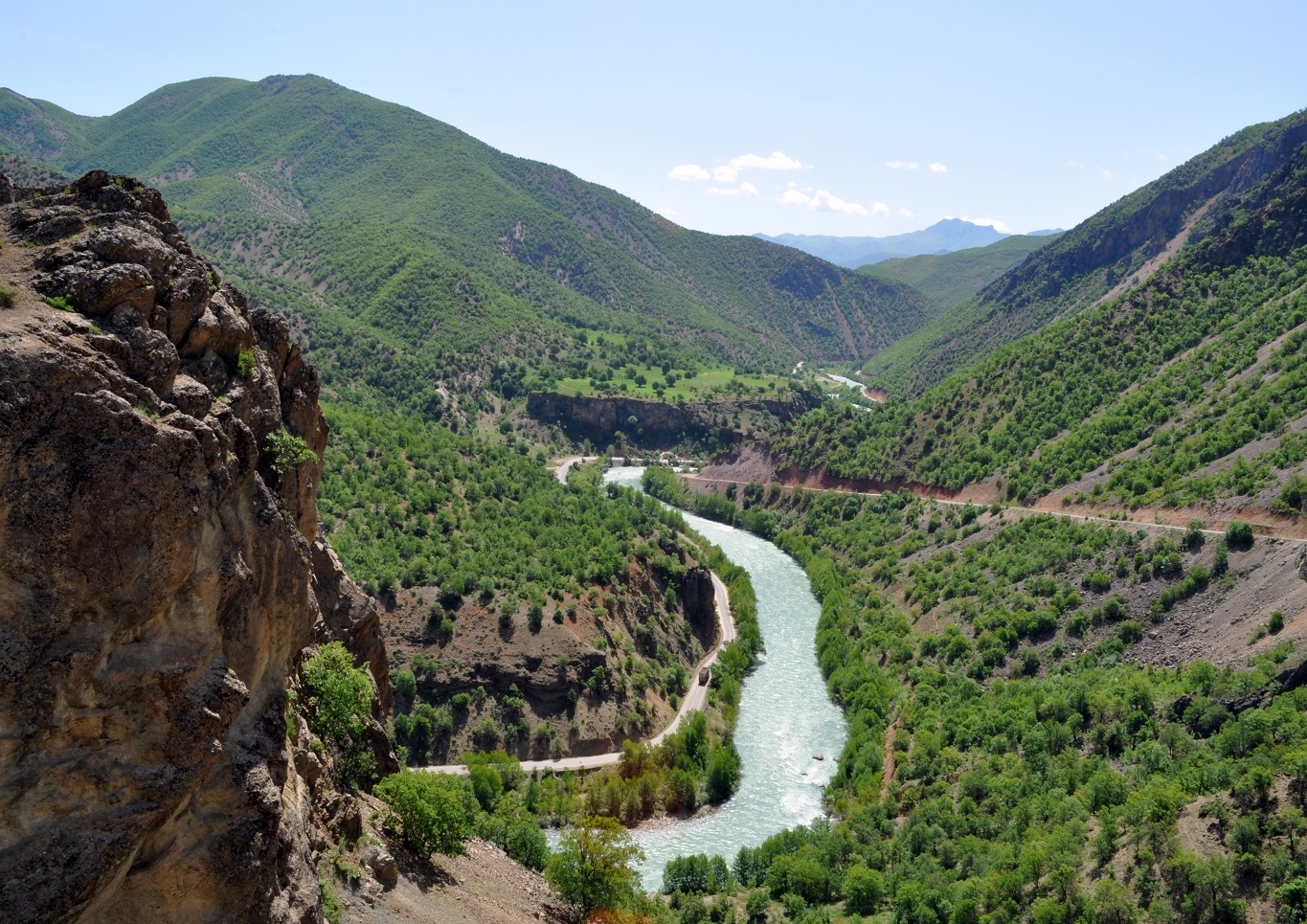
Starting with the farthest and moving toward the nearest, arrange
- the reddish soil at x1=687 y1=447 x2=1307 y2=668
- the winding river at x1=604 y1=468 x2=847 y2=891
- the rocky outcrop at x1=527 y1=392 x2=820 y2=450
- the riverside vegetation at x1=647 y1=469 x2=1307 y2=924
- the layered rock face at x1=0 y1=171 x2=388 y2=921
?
the rocky outcrop at x1=527 y1=392 x2=820 y2=450 < the winding river at x1=604 y1=468 x2=847 y2=891 < the reddish soil at x1=687 y1=447 x2=1307 y2=668 < the riverside vegetation at x1=647 y1=469 x2=1307 y2=924 < the layered rock face at x1=0 y1=171 x2=388 y2=921

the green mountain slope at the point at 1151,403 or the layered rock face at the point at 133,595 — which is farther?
the green mountain slope at the point at 1151,403

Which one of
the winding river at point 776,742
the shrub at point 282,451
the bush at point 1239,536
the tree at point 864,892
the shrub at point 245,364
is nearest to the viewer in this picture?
the shrub at point 245,364

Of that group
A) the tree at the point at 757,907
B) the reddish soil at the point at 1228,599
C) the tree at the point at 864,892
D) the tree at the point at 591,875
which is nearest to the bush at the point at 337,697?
the tree at the point at 591,875

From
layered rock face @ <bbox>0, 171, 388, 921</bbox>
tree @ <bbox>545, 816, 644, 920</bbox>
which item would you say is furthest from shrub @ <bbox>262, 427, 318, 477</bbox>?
tree @ <bbox>545, 816, 644, 920</bbox>

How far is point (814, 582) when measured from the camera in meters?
111

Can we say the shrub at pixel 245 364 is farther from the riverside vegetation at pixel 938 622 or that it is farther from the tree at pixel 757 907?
the tree at pixel 757 907

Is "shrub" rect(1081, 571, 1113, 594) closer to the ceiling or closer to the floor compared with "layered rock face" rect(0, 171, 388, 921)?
closer to the floor

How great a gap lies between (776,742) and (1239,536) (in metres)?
38.2

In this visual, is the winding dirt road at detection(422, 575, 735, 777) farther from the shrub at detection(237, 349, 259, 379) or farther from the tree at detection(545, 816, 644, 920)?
the shrub at detection(237, 349, 259, 379)

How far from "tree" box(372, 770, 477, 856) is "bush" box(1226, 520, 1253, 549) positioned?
60832 millimetres

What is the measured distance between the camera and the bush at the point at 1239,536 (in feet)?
232

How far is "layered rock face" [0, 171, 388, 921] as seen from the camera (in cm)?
2045

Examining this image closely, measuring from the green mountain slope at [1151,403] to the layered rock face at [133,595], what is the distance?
73.1 meters

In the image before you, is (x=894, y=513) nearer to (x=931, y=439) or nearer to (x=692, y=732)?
(x=931, y=439)
